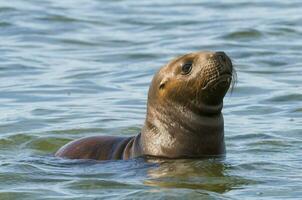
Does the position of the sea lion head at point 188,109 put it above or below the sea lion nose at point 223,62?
below

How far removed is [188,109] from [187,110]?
0.01 metres

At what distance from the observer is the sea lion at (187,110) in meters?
9.80

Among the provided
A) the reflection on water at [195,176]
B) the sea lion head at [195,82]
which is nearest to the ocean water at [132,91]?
the reflection on water at [195,176]

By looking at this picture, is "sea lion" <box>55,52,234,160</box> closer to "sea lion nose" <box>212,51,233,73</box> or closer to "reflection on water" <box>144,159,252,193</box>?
"sea lion nose" <box>212,51,233,73</box>

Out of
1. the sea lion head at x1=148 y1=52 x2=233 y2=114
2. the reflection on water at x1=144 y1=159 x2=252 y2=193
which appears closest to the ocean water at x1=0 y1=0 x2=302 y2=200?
the reflection on water at x1=144 y1=159 x2=252 y2=193

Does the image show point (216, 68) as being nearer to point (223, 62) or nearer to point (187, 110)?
point (223, 62)

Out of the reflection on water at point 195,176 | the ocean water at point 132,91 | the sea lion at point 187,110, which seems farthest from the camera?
the sea lion at point 187,110

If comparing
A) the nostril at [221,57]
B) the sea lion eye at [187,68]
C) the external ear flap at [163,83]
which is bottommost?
the external ear flap at [163,83]

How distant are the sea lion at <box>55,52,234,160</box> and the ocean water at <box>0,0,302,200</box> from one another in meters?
0.17

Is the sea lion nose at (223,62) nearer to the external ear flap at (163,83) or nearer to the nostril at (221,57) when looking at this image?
the nostril at (221,57)

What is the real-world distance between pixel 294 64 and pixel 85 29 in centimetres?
616

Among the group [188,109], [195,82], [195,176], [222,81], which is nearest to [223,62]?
[222,81]

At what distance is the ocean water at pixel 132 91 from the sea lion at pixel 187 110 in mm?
167

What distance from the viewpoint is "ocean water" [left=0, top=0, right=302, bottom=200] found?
939 centimetres
